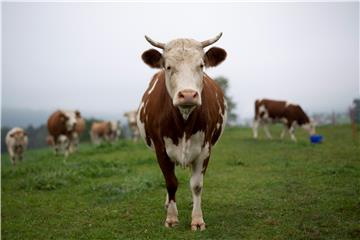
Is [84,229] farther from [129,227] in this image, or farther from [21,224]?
[21,224]

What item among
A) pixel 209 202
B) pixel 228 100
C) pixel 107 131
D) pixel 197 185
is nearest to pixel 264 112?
pixel 107 131

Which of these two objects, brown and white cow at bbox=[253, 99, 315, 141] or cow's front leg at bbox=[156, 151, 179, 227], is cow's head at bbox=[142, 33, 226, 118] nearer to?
cow's front leg at bbox=[156, 151, 179, 227]

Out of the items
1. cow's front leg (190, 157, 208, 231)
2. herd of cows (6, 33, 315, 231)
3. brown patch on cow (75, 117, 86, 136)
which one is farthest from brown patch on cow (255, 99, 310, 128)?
cow's front leg (190, 157, 208, 231)

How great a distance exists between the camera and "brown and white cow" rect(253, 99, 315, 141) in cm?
2177

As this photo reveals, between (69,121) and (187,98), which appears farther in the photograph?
(69,121)

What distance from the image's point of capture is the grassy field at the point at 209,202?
18.6 ft

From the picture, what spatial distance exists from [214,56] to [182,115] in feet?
4.00

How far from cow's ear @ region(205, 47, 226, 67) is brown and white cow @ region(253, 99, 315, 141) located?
1574 centimetres

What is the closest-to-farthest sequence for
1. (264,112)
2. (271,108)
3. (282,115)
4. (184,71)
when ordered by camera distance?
(184,71)
(282,115)
(271,108)
(264,112)

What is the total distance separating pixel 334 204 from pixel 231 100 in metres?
60.1

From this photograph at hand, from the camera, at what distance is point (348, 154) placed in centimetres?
1319

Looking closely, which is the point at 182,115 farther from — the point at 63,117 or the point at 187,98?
the point at 63,117

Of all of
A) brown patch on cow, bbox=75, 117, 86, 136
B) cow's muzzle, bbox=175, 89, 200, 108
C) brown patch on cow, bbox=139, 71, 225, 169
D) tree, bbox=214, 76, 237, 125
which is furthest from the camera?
tree, bbox=214, 76, 237, 125

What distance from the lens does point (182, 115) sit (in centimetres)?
549
